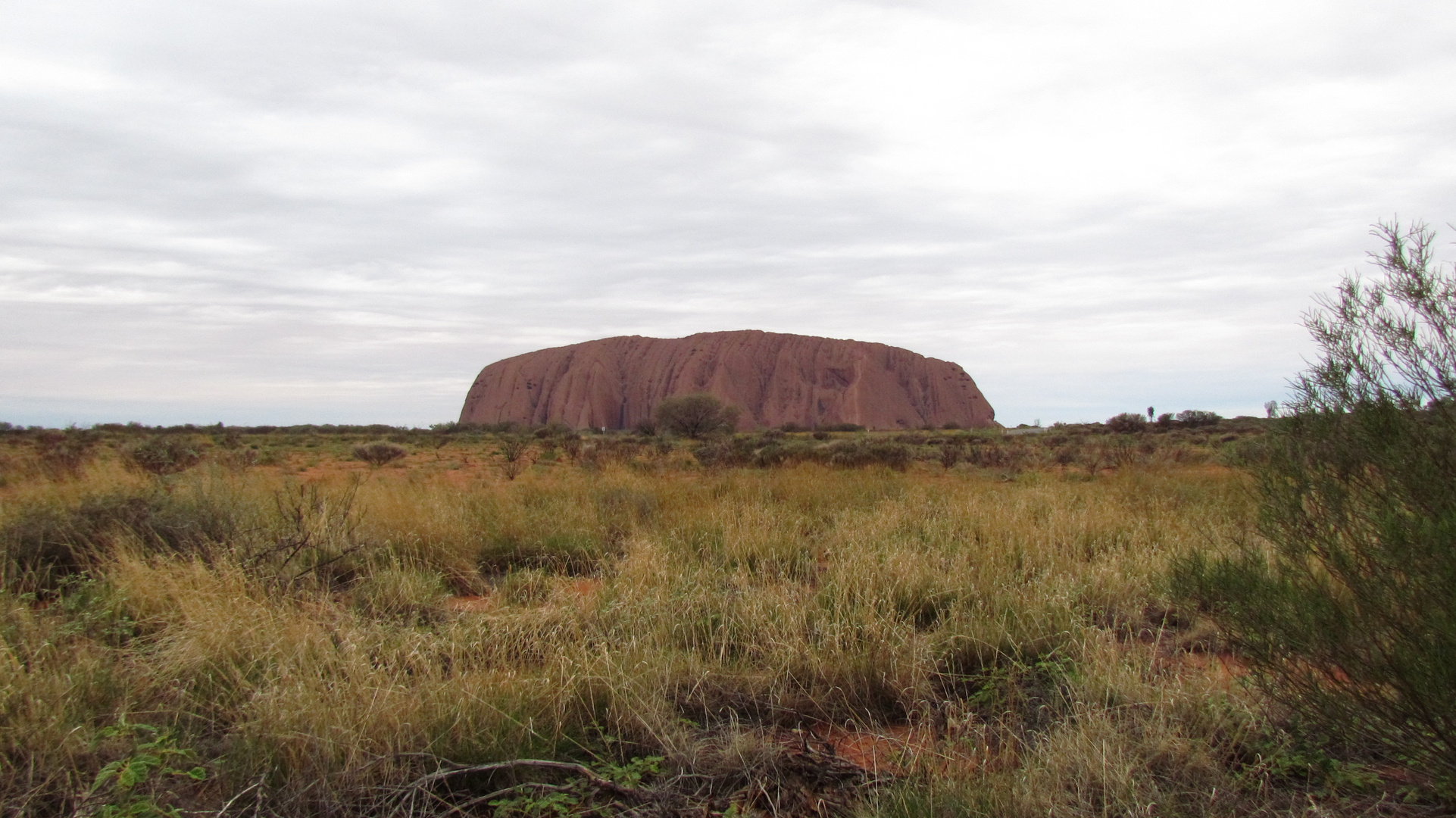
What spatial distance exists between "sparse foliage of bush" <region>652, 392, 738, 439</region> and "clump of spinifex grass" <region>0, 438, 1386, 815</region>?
3477 centimetres

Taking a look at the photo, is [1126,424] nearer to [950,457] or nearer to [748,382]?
[950,457]

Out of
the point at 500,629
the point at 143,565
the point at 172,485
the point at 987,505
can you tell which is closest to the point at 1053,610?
the point at 500,629

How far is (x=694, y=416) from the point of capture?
45406mm

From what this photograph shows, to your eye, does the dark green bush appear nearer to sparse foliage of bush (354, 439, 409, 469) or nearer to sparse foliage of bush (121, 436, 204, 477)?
sparse foliage of bush (121, 436, 204, 477)

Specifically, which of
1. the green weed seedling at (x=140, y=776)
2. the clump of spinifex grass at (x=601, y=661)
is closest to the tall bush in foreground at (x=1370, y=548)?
the clump of spinifex grass at (x=601, y=661)

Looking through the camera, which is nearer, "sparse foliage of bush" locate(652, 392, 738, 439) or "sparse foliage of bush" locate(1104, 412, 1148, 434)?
"sparse foliage of bush" locate(1104, 412, 1148, 434)

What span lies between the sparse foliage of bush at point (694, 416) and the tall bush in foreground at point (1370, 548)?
38060mm

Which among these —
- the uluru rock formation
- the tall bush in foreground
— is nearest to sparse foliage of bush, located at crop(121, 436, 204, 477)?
the tall bush in foreground

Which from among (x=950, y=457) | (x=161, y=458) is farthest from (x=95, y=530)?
(x=950, y=457)

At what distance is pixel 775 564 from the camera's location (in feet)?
18.7

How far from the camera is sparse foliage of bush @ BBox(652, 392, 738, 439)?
43.4 m

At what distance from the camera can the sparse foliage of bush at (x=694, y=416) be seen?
43.4 metres

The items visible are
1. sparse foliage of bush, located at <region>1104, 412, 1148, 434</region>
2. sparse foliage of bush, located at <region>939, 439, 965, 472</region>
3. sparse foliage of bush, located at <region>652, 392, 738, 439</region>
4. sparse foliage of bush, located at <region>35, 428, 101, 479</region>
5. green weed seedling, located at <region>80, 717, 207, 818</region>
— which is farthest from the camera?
sparse foliage of bush, located at <region>652, 392, 738, 439</region>

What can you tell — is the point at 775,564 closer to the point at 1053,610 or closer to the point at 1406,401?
the point at 1053,610
